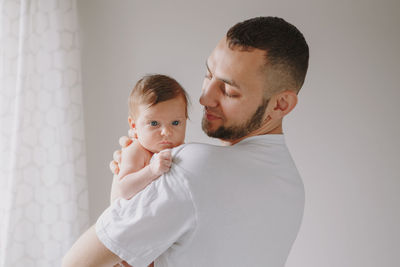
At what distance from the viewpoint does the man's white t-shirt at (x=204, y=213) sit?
85 cm

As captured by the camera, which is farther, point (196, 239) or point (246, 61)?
point (246, 61)

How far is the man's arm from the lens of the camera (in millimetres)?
893

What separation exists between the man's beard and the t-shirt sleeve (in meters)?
0.25

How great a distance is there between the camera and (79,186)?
2.26m

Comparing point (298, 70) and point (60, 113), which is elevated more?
point (298, 70)

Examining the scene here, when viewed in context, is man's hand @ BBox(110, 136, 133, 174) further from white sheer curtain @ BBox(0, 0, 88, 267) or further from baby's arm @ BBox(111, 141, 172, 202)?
white sheer curtain @ BBox(0, 0, 88, 267)

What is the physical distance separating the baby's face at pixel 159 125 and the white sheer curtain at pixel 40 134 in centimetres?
103

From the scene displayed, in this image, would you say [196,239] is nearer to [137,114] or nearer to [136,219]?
[136,219]

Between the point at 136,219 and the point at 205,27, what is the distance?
1.84 metres

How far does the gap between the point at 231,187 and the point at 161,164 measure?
0.55 feet

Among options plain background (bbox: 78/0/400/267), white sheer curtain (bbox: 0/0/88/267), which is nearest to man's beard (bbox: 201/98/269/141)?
white sheer curtain (bbox: 0/0/88/267)

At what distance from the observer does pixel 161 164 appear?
2.98 feet

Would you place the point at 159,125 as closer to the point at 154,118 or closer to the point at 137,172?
the point at 154,118

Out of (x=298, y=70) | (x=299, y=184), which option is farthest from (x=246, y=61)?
(x=299, y=184)
